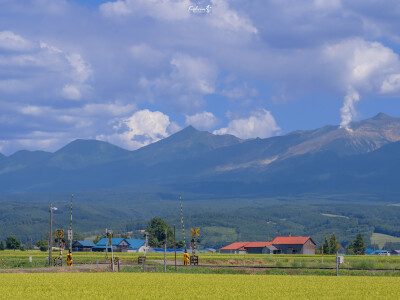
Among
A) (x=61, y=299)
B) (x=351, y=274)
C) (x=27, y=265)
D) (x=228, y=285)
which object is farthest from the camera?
(x=27, y=265)

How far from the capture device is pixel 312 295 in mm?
44719

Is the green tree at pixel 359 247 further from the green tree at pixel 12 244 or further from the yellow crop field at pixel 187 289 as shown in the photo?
the yellow crop field at pixel 187 289

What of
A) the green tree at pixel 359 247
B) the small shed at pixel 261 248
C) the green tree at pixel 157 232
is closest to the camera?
the green tree at pixel 359 247

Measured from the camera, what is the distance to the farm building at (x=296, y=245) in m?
193

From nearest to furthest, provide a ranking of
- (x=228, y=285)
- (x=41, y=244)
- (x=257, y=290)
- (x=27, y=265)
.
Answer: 1. (x=257, y=290)
2. (x=228, y=285)
3. (x=27, y=265)
4. (x=41, y=244)

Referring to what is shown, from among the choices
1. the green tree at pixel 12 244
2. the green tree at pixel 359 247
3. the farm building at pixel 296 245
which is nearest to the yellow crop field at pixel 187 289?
the green tree at pixel 359 247

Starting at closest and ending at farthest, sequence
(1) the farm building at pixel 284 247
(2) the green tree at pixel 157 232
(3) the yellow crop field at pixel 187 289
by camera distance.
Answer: (3) the yellow crop field at pixel 187 289
(2) the green tree at pixel 157 232
(1) the farm building at pixel 284 247

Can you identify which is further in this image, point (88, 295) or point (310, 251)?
point (310, 251)

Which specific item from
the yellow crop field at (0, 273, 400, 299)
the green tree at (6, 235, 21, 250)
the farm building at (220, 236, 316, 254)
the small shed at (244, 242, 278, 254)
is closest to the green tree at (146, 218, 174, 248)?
the farm building at (220, 236, 316, 254)

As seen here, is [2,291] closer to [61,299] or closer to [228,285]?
[61,299]

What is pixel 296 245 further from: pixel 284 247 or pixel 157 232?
pixel 157 232

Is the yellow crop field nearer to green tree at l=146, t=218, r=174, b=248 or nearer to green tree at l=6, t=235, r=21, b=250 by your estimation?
green tree at l=146, t=218, r=174, b=248

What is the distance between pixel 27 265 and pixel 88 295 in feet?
173

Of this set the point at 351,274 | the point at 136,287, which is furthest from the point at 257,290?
the point at 351,274
